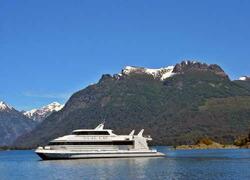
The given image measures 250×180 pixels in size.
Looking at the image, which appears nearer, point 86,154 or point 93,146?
point 86,154

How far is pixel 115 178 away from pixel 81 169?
21015mm

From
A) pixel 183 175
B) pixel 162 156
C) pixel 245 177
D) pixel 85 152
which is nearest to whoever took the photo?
pixel 245 177

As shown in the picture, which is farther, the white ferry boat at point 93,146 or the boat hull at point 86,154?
the white ferry boat at point 93,146

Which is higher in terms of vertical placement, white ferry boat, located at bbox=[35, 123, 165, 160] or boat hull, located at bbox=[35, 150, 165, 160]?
white ferry boat, located at bbox=[35, 123, 165, 160]

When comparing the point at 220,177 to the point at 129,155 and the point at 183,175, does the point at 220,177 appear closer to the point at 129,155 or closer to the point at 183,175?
the point at 183,175

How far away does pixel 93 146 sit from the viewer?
138 metres

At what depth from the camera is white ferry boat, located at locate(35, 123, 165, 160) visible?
13738 cm

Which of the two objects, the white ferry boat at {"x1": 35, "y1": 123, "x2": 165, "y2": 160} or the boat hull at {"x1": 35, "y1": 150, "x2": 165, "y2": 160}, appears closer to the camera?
the boat hull at {"x1": 35, "y1": 150, "x2": 165, "y2": 160}

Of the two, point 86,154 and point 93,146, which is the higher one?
point 93,146

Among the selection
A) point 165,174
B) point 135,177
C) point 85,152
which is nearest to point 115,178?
point 135,177

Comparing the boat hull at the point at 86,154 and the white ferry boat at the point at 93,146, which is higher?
the white ferry boat at the point at 93,146

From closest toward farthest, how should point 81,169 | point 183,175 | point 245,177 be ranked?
point 245,177, point 183,175, point 81,169

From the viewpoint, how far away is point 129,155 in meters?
140

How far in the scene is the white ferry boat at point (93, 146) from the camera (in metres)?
137
